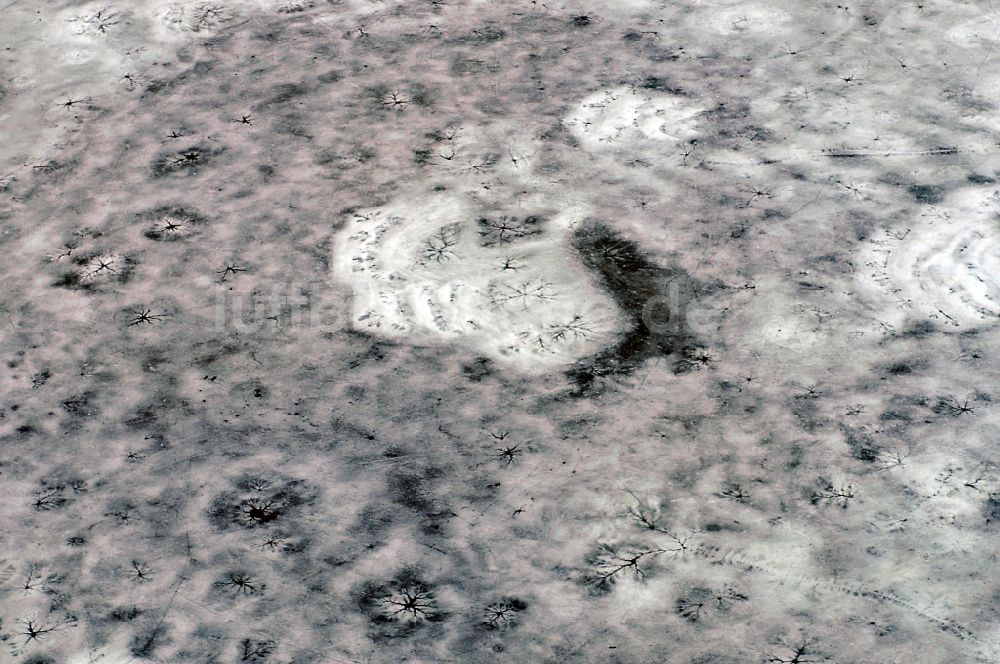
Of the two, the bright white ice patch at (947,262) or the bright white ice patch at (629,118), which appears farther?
the bright white ice patch at (629,118)

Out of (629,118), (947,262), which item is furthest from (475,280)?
Answer: (947,262)

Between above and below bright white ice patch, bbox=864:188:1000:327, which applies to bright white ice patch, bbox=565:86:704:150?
above

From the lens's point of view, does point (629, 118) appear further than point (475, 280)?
Yes

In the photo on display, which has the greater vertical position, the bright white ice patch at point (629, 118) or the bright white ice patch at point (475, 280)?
the bright white ice patch at point (629, 118)

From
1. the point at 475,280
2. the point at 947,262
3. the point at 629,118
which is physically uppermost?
the point at 629,118

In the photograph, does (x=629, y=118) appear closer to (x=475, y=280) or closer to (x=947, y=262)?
(x=475, y=280)

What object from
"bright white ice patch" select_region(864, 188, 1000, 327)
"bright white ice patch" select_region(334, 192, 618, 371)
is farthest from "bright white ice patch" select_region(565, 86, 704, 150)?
"bright white ice patch" select_region(864, 188, 1000, 327)

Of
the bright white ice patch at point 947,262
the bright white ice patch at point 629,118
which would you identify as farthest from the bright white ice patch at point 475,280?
the bright white ice patch at point 947,262

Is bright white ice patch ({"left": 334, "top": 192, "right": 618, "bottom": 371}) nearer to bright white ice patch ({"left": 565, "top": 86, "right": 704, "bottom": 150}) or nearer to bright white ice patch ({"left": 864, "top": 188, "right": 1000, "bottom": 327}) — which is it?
bright white ice patch ({"left": 565, "top": 86, "right": 704, "bottom": 150})

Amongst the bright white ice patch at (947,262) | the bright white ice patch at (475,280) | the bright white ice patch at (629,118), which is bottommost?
the bright white ice patch at (947,262)

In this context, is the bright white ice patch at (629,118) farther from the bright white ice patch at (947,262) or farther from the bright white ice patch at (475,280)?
the bright white ice patch at (947,262)

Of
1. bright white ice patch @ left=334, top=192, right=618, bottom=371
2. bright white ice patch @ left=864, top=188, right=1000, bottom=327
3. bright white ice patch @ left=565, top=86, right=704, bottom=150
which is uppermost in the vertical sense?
bright white ice patch @ left=565, top=86, right=704, bottom=150
